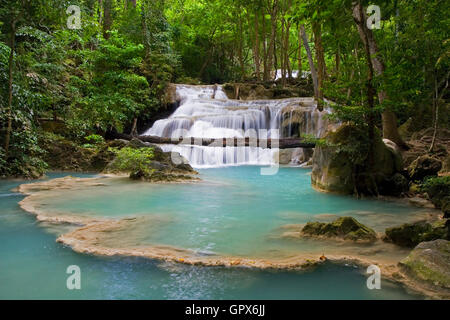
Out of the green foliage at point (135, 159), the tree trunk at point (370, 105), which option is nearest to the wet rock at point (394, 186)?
the tree trunk at point (370, 105)

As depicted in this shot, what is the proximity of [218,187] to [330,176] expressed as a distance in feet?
9.90

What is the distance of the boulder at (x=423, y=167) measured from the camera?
8.70m

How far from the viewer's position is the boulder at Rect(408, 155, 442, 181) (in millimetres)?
8695

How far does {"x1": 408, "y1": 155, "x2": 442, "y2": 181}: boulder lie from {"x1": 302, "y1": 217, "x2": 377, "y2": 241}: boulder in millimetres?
5025

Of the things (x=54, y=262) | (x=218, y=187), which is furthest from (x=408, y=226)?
(x=218, y=187)

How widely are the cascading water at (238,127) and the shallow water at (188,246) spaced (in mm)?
7849

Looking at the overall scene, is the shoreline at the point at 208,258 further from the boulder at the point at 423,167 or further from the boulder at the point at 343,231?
the boulder at the point at 423,167

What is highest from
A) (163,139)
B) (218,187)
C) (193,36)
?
(193,36)

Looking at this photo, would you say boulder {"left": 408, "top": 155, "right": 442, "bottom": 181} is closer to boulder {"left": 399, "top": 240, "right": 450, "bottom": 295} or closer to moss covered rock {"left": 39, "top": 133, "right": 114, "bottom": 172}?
boulder {"left": 399, "top": 240, "right": 450, "bottom": 295}

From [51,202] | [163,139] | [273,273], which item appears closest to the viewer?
[273,273]

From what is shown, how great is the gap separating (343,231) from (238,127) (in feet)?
45.4

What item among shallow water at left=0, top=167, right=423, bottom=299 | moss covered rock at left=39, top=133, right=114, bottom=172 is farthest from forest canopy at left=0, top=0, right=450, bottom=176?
shallow water at left=0, top=167, right=423, bottom=299

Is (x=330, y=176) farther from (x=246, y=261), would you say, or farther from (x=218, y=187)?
(x=246, y=261)
